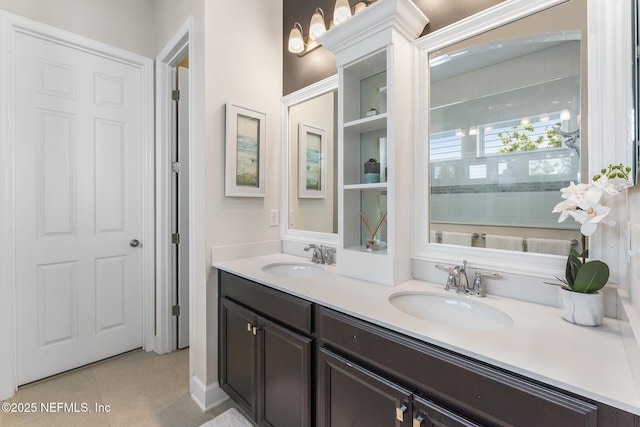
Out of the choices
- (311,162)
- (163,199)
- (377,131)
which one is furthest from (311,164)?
(163,199)

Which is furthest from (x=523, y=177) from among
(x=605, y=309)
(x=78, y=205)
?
(x=78, y=205)

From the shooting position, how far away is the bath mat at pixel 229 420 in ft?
5.45

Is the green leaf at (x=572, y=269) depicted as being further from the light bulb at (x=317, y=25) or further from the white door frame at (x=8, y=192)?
the white door frame at (x=8, y=192)

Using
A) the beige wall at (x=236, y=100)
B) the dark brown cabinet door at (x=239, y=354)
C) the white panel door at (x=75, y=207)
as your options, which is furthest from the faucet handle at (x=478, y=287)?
the white panel door at (x=75, y=207)

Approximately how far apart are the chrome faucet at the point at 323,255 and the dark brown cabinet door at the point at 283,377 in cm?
57

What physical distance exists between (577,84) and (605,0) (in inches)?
10.8

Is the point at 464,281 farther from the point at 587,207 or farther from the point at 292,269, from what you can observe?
the point at 292,269

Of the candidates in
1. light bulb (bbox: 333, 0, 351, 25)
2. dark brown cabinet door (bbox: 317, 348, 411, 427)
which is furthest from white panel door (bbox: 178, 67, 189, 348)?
dark brown cabinet door (bbox: 317, 348, 411, 427)

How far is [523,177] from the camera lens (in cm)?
122

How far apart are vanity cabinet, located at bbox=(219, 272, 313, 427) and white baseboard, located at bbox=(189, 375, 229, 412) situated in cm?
8

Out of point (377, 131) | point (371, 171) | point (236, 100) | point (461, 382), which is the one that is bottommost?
point (461, 382)

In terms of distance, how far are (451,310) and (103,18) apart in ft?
10.4

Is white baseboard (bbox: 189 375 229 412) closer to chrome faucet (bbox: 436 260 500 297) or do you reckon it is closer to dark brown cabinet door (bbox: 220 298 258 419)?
dark brown cabinet door (bbox: 220 298 258 419)

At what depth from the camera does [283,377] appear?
1.37 meters
